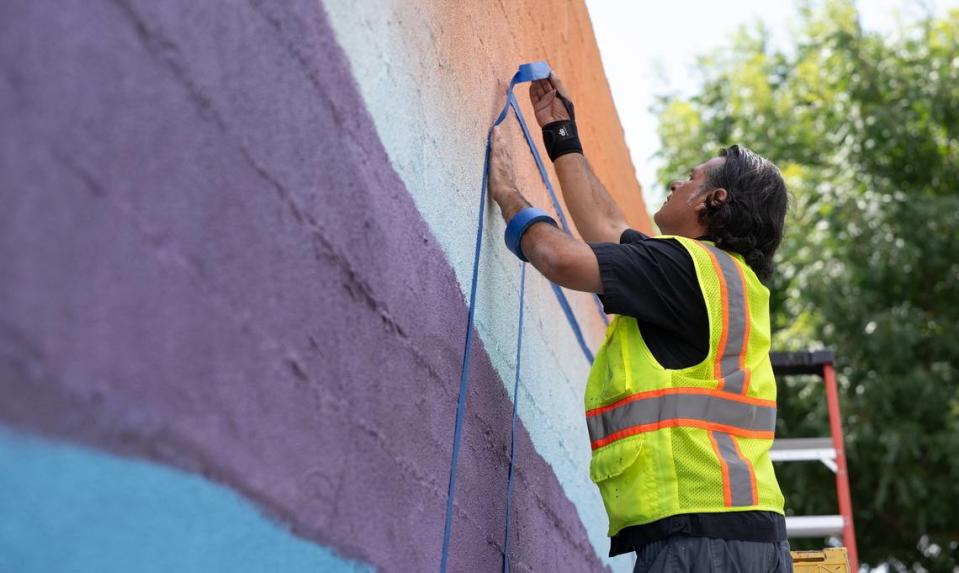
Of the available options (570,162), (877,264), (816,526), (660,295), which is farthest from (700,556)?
(877,264)

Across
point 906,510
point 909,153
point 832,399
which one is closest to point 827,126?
point 909,153

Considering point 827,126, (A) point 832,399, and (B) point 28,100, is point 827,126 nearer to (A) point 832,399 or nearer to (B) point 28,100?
(A) point 832,399

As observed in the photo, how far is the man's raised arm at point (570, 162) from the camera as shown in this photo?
3.29 m

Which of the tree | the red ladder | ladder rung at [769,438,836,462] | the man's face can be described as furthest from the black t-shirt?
the tree

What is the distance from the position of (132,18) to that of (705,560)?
1.78 metres

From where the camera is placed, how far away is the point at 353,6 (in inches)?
75.8

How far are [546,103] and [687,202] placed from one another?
20.7 inches

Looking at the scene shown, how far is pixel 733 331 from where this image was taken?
2.66 meters

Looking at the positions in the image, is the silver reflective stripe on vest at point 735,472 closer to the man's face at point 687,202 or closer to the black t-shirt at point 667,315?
the black t-shirt at point 667,315

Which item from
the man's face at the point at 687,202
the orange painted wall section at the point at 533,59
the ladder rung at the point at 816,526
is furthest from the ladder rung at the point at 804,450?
the man's face at the point at 687,202

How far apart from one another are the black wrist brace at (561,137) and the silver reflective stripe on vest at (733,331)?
0.75 metres

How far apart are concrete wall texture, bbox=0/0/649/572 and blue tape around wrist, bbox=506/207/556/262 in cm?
10

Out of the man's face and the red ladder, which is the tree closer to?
the red ladder

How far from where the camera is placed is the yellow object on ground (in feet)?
12.1
